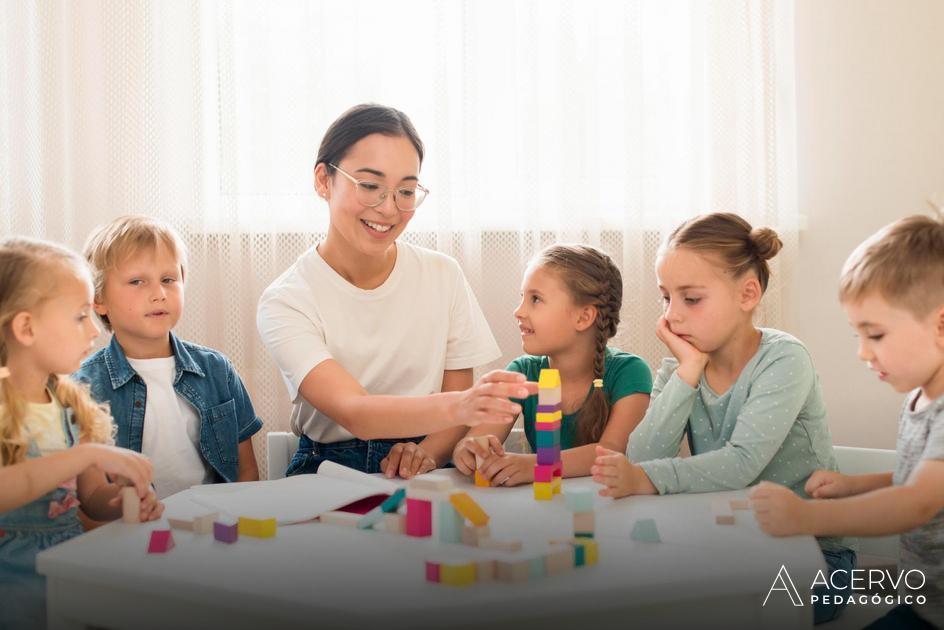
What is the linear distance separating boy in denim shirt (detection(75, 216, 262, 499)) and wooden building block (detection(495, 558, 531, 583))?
4.11 ft

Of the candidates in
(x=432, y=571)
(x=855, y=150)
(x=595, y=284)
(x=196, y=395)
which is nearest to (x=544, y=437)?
(x=432, y=571)

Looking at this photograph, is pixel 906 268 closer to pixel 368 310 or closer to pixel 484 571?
pixel 484 571

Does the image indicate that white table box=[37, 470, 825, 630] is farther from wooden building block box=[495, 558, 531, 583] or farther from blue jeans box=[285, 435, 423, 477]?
blue jeans box=[285, 435, 423, 477]

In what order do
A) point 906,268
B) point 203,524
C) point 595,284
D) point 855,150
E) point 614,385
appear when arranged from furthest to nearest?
point 855,150, point 595,284, point 614,385, point 906,268, point 203,524

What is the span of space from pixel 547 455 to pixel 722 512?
0.31 m

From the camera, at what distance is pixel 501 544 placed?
128 cm

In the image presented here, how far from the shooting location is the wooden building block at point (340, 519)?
144cm

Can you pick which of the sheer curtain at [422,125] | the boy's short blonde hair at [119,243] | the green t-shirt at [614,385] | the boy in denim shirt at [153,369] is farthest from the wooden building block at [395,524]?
the sheer curtain at [422,125]

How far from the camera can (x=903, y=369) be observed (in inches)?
63.5

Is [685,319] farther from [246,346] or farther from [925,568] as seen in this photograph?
[246,346]

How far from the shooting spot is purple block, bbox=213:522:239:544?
4.41 feet

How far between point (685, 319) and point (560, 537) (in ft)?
2.47

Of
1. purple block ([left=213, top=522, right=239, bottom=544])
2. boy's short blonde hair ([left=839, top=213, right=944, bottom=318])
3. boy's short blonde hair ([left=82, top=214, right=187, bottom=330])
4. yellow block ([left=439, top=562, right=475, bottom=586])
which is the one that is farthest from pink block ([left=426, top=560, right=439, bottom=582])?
boy's short blonde hair ([left=82, top=214, right=187, bottom=330])

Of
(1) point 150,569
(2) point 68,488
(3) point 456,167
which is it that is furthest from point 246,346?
(1) point 150,569
